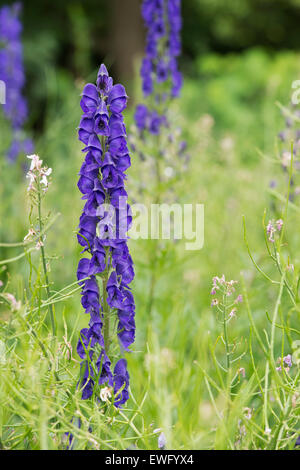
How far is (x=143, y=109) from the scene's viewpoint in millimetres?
2820

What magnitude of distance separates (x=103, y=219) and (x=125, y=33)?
30.3 ft

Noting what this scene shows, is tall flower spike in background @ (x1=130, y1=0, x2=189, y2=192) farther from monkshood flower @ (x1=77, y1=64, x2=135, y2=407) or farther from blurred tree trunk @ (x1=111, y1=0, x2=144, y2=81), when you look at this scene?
blurred tree trunk @ (x1=111, y1=0, x2=144, y2=81)

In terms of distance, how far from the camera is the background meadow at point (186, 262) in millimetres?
1187

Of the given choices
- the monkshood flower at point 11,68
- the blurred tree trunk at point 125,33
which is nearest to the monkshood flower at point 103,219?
the monkshood flower at point 11,68

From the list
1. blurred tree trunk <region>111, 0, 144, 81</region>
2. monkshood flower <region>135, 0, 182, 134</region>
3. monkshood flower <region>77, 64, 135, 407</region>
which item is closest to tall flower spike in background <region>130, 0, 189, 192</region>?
monkshood flower <region>135, 0, 182, 134</region>

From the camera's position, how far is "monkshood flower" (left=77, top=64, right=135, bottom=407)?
50.8 inches

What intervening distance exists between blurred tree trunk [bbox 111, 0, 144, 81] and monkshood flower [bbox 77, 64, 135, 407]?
8.62 meters

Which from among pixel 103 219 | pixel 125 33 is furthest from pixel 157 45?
pixel 125 33

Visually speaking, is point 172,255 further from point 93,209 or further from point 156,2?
point 93,209

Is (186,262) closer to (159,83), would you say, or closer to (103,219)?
(159,83)

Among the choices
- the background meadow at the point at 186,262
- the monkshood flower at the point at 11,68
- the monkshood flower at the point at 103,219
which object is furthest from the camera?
the monkshood flower at the point at 11,68

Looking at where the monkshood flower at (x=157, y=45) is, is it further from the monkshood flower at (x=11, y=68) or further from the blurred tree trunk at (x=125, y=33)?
the blurred tree trunk at (x=125, y=33)

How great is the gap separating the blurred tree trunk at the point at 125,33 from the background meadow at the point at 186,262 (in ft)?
0.12

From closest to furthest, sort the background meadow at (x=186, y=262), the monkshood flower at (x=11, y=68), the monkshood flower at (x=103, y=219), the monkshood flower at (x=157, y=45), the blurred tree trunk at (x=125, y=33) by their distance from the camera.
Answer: the background meadow at (x=186, y=262)
the monkshood flower at (x=103, y=219)
the monkshood flower at (x=157, y=45)
the monkshood flower at (x=11, y=68)
the blurred tree trunk at (x=125, y=33)
